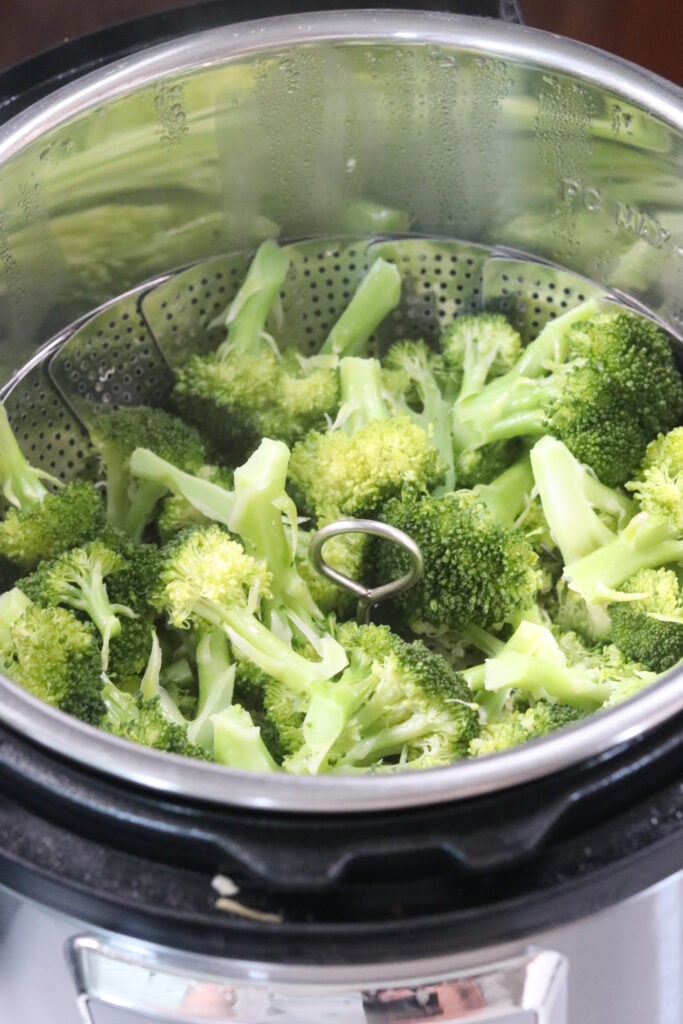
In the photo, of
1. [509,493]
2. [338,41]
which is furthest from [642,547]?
[338,41]

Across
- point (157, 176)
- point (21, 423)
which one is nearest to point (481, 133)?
point (157, 176)

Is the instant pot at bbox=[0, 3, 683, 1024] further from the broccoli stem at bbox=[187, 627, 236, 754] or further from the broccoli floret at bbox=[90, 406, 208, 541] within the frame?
the broccoli stem at bbox=[187, 627, 236, 754]

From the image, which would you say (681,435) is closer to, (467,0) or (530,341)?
(530,341)

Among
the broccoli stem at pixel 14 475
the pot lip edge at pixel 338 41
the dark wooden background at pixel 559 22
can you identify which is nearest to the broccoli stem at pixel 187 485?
the broccoli stem at pixel 14 475

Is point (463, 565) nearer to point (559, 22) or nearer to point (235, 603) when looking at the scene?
point (235, 603)

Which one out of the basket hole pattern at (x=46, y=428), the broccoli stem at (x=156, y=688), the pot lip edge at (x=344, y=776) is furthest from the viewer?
the basket hole pattern at (x=46, y=428)

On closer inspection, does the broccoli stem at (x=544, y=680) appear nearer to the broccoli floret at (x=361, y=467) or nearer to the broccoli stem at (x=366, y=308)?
Result: the broccoli floret at (x=361, y=467)

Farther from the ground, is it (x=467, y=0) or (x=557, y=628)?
(x=467, y=0)
